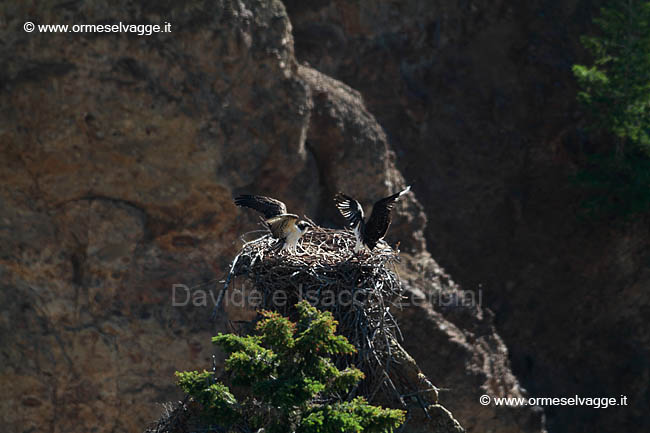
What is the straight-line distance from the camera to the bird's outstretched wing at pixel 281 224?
778 centimetres

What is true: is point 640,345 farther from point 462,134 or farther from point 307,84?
A: point 307,84

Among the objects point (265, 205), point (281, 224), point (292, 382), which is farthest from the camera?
point (265, 205)

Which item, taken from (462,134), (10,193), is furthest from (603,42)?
(10,193)

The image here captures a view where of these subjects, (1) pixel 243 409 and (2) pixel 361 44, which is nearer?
(1) pixel 243 409

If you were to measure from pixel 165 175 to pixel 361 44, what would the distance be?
5.42 m

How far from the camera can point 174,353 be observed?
12414 millimetres

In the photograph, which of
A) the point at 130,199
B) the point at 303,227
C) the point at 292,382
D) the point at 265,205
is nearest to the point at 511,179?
the point at 130,199

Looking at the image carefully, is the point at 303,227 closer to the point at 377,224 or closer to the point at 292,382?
the point at 377,224

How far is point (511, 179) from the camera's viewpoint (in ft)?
54.5

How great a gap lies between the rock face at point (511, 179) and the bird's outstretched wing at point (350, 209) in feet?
25.3

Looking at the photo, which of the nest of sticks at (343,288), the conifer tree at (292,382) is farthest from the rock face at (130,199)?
the conifer tree at (292,382)

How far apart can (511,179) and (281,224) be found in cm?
966

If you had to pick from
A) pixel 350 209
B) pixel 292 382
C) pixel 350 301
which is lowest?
pixel 292 382

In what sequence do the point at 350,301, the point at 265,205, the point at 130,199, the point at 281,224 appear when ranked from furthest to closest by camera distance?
the point at 130,199 → the point at 265,205 → the point at 281,224 → the point at 350,301
